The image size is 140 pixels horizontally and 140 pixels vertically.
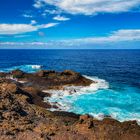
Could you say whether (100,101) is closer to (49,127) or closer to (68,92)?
(68,92)

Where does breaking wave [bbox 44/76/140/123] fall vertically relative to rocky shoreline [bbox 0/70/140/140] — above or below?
below

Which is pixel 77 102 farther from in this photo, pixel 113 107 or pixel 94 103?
pixel 113 107

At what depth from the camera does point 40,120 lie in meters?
30.0

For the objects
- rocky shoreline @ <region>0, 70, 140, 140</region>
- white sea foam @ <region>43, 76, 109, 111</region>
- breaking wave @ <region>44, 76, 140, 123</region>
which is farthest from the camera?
white sea foam @ <region>43, 76, 109, 111</region>

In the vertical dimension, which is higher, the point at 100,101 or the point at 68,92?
the point at 68,92

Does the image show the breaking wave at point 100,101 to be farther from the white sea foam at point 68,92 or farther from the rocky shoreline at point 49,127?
the rocky shoreline at point 49,127

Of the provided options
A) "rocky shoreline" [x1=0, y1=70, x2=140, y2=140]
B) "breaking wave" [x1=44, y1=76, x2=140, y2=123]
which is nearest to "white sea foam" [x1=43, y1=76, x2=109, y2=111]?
"breaking wave" [x1=44, y1=76, x2=140, y2=123]

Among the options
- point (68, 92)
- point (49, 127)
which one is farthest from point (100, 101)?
point (49, 127)

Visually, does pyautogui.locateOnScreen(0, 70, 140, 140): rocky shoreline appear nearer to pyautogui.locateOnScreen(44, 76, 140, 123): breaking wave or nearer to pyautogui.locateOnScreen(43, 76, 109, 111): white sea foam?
pyautogui.locateOnScreen(44, 76, 140, 123): breaking wave

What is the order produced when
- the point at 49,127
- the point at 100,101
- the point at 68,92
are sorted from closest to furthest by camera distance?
the point at 49,127, the point at 100,101, the point at 68,92

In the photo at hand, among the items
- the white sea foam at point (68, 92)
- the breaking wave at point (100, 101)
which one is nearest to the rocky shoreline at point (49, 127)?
the breaking wave at point (100, 101)

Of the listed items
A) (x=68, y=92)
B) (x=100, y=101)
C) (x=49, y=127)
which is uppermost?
(x=49, y=127)

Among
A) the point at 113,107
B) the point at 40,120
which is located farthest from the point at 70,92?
the point at 40,120

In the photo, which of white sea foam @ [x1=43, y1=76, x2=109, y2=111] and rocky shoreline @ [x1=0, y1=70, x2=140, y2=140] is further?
white sea foam @ [x1=43, y1=76, x2=109, y2=111]
